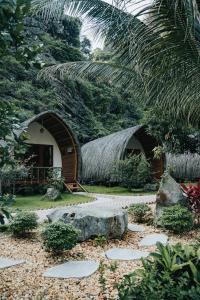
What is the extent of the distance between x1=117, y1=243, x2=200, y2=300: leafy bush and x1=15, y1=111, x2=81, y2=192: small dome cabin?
11.6 meters

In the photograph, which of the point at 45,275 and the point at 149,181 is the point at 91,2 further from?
the point at 149,181

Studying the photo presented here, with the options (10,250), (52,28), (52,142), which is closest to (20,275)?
(10,250)

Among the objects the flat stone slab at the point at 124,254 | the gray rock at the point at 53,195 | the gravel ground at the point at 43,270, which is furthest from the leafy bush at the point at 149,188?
the flat stone slab at the point at 124,254

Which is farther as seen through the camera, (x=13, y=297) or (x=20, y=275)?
(x=20, y=275)

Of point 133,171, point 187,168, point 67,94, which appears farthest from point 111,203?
point 67,94

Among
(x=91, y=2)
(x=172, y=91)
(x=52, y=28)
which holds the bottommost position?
(x=172, y=91)

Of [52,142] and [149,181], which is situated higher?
[52,142]

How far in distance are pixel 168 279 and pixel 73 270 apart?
1862mm

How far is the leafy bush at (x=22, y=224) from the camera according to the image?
5766mm

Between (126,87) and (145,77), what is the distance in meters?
0.73

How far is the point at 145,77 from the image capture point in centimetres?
552

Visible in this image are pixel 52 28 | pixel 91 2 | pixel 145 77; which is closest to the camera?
pixel 91 2

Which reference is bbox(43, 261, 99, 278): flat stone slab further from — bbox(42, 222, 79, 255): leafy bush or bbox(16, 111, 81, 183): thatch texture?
bbox(16, 111, 81, 183): thatch texture

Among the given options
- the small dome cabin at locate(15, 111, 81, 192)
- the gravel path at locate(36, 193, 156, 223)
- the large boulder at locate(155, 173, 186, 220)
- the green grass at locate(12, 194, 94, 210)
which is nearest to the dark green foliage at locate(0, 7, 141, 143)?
the small dome cabin at locate(15, 111, 81, 192)
